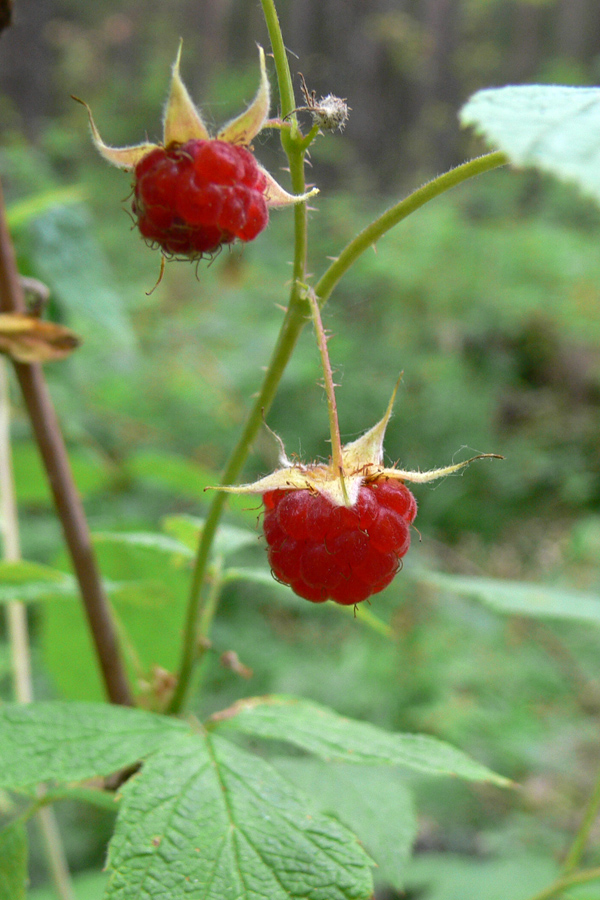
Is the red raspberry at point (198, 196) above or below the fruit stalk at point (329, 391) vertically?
above

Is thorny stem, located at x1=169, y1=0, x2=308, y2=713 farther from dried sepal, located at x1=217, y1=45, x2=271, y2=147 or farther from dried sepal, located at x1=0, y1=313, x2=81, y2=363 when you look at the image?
dried sepal, located at x1=0, y1=313, x2=81, y2=363

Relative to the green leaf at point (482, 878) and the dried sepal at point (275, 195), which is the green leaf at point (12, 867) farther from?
the green leaf at point (482, 878)

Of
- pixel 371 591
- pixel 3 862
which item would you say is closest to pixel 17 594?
pixel 3 862

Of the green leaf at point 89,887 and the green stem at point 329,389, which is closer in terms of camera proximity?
the green stem at point 329,389

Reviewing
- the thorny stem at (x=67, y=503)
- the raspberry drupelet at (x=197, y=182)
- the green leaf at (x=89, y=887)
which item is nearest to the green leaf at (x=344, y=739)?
the thorny stem at (x=67, y=503)

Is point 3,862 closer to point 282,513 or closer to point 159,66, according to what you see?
point 282,513

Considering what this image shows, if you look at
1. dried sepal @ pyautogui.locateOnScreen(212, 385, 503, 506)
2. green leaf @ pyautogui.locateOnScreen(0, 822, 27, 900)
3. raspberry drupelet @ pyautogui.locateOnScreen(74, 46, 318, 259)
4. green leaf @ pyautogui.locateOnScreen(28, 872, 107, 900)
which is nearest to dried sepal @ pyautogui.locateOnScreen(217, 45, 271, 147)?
raspberry drupelet @ pyautogui.locateOnScreen(74, 46, 318, 259)

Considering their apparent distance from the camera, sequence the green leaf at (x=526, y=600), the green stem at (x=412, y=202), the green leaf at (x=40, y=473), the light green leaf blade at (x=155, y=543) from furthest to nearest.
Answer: the green leaf at (x=40, y=473)
the green leaf at (x=526, y=600)
the light green leaf blade at (x=155, y=543)
the green stem at (x=412, y=202)
